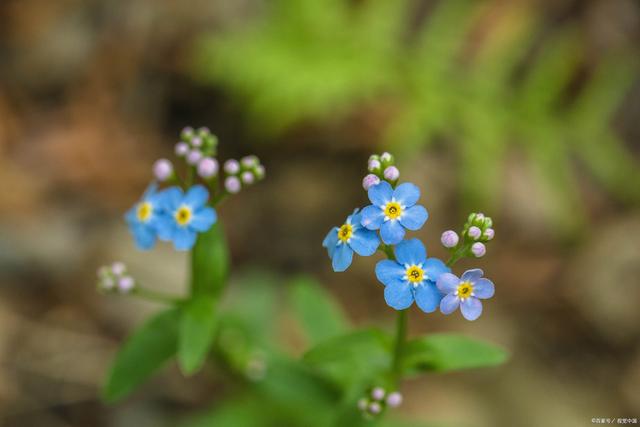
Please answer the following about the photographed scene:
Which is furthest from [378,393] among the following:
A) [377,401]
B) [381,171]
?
[381,171]

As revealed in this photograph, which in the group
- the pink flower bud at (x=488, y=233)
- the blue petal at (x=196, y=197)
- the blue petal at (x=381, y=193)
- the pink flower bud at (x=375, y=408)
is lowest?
the pink flower bud at (x=375, y=408)

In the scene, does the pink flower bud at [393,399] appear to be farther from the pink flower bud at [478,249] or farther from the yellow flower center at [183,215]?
the yellow flower center at [183,215]

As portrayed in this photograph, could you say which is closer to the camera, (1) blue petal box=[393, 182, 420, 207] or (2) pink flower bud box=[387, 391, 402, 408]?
(1) blue petal box=[393, 182, 420, 207]

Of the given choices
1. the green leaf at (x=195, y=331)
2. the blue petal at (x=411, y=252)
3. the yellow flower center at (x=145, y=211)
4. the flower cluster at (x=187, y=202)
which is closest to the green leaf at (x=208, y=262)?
the green leaf at (x=195, y=331)

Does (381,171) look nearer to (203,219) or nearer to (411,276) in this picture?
(411,276)

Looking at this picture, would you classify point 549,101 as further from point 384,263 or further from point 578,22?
point 384,263

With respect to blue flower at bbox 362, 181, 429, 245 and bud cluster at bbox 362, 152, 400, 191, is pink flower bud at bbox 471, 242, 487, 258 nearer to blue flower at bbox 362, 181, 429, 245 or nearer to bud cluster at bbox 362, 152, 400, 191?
blue flower at bbox 362, 181, 429, 245

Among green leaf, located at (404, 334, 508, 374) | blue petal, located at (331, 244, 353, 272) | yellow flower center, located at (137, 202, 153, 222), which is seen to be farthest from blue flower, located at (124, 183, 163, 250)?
green leaf, located at (404, 334, 508, 374)
